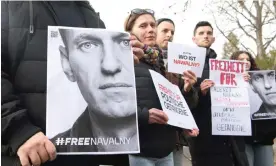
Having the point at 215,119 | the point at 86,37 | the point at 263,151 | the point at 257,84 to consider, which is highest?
the point at 86,37

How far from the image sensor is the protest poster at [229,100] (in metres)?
3.82

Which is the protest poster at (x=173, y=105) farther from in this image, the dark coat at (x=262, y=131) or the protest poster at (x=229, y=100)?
the dark coat at (x=262, y=131)

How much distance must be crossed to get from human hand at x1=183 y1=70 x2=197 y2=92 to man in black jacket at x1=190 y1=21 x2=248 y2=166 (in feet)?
1.17

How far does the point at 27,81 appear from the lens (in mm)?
1755

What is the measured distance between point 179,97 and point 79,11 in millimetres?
1079

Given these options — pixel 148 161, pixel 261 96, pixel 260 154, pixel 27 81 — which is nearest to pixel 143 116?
pixel 148 161

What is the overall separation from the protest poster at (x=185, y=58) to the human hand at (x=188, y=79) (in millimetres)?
60

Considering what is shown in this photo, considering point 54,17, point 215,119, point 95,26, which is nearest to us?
point 54,17

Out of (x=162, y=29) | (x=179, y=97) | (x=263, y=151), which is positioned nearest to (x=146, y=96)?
(x=179, y=97)

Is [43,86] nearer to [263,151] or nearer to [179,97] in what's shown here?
[179,97]

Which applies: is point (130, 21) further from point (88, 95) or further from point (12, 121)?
point (12, 121)

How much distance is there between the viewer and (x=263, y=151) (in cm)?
438

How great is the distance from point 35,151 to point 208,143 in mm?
2553

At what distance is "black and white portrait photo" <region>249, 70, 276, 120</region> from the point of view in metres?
4.14
